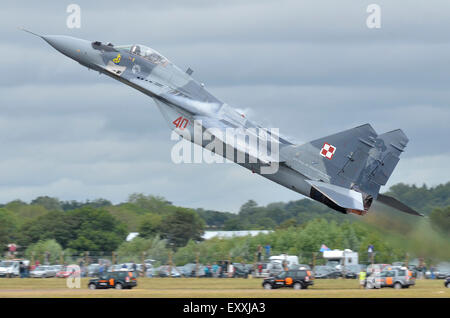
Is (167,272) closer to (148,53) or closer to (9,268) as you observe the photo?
(9,268)

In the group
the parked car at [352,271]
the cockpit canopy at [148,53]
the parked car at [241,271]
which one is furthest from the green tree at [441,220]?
the parked car at [241,271]

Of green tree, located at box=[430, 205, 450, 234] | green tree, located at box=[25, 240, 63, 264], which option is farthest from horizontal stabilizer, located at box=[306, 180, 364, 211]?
green tree, located at box=[25, 240, 63, 264]

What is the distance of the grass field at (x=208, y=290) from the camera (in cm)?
2814

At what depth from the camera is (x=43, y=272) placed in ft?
129

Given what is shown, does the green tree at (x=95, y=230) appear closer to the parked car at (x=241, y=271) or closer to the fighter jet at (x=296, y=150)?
the parked car at (x=241, y=271)

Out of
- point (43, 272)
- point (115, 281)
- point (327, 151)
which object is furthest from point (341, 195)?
point (43, 272)

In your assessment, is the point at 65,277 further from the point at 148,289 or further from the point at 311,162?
the point at 311,162

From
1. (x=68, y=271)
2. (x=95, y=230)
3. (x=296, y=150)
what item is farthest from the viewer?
(x=95, y=230)

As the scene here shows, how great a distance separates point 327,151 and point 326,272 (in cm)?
1211

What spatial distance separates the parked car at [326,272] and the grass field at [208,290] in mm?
1549

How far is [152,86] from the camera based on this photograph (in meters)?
29.1

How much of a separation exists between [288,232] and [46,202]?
190 ft

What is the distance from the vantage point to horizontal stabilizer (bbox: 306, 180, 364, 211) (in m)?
26.6

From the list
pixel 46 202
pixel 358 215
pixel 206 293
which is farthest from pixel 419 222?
pixel 46 202
